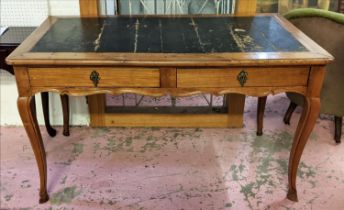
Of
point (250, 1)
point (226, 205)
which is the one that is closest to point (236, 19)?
point (250, 1)

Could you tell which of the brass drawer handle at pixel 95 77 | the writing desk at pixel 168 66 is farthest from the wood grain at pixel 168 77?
the brass drawer handle at pixel 95 77

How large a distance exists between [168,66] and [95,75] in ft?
1.00

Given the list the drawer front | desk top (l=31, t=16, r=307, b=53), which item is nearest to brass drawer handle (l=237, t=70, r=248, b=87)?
the drawer front

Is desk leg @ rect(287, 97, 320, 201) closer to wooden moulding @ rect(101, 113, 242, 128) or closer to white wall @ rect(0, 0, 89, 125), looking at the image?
A: wooden moulding @ rect(101, 113, 242, 128)

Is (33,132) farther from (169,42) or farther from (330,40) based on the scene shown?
(330,40)

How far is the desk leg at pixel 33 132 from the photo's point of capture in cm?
161

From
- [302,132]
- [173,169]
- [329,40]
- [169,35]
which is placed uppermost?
[169,35]

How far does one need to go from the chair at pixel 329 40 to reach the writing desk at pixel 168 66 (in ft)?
1.38

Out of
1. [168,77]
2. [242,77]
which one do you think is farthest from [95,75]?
[242,77]

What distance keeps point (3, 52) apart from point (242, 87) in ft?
3.91

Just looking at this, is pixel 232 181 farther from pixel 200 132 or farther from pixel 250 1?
pixel 250 1

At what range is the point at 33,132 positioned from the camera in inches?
66.9

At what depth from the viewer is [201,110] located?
248 cm

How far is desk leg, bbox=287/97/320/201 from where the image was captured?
164 centimetres
